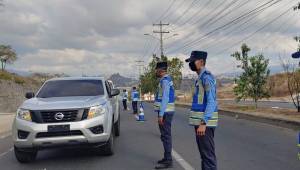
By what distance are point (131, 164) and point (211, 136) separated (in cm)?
283

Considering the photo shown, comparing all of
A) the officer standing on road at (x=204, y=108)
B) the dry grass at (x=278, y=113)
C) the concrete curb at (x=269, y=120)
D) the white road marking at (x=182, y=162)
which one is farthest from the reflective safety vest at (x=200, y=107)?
the dry grass at (x=278, y=113)

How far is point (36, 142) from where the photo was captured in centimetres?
834

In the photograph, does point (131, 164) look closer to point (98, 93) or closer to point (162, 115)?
point (162, 115)

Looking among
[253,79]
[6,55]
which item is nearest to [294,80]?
[253,79]

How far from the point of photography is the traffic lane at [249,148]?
8.17 meters

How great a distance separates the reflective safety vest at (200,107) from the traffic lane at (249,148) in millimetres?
2272

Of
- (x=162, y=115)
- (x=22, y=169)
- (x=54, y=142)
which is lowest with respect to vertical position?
(x=22, y=169)

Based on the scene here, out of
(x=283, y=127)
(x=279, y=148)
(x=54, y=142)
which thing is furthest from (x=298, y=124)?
(x=54, y=142)

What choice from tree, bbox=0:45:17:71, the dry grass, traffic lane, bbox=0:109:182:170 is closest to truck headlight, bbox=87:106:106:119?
traffic lane, bbox=0:109:182:170

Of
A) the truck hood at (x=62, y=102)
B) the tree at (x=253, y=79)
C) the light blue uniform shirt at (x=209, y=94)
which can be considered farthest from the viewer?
the tree at (x=253, y=79)

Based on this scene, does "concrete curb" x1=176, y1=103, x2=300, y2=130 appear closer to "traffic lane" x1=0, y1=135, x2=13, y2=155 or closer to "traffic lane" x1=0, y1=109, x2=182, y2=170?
"traffic lane" x1=0, y1=109, x2=182, y2=170

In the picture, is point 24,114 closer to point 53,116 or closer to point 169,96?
point 53,116

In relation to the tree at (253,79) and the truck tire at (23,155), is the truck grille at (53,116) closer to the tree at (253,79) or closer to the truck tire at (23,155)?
the truck tire at (23,155)

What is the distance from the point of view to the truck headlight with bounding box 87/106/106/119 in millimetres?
8672
